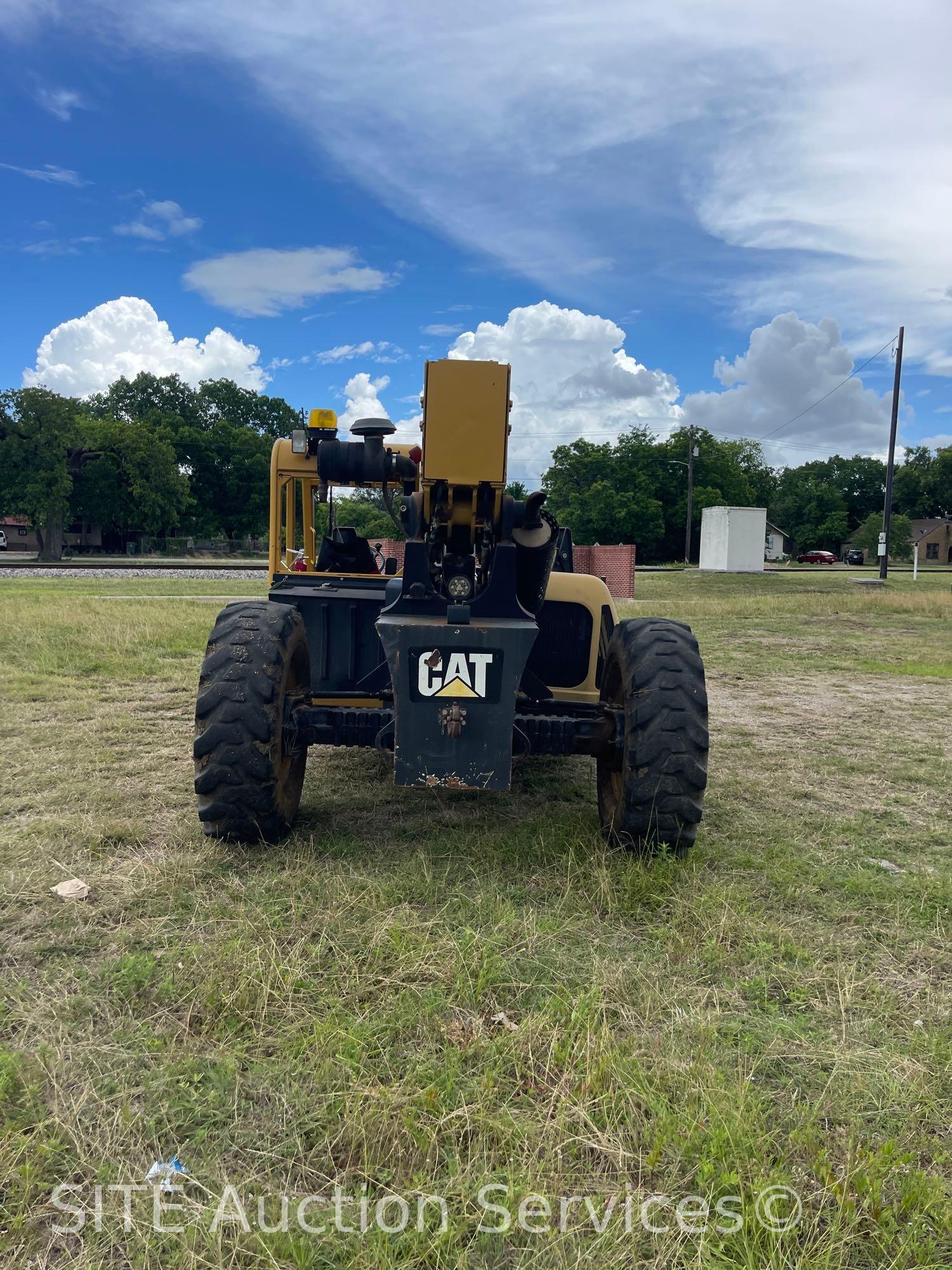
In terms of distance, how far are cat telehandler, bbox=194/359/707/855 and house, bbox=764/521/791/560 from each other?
85.0 meters

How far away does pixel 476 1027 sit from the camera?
109 inches

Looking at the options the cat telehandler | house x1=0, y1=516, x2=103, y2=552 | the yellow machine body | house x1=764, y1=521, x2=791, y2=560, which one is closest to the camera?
the yellow machine body

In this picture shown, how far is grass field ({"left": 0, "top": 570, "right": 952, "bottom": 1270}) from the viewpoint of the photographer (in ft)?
6.72

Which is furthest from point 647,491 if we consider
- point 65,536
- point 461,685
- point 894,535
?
point 461,685

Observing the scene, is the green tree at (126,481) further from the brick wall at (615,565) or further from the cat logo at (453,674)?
the cat logo at (453,674)

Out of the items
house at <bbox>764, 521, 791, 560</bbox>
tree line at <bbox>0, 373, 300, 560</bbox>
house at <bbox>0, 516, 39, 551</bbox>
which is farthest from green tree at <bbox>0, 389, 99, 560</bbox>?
house at <bbox>764, 521, 791, 560</bbox>

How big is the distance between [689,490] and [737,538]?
1895 cm

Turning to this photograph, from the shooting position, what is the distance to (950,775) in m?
6.17

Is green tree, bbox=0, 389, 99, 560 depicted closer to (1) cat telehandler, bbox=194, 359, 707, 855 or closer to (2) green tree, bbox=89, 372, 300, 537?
(2) green tree, bbox=89, 372, 300, 537

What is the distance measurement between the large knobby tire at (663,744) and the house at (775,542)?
279 feet

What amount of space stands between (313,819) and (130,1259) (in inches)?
117

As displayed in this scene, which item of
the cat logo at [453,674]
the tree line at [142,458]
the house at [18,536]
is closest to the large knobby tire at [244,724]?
the cat logo at [453,674]

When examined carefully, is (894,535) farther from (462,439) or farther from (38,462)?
(462,439)

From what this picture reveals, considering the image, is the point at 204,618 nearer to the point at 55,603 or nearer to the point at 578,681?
the point at 55,603
